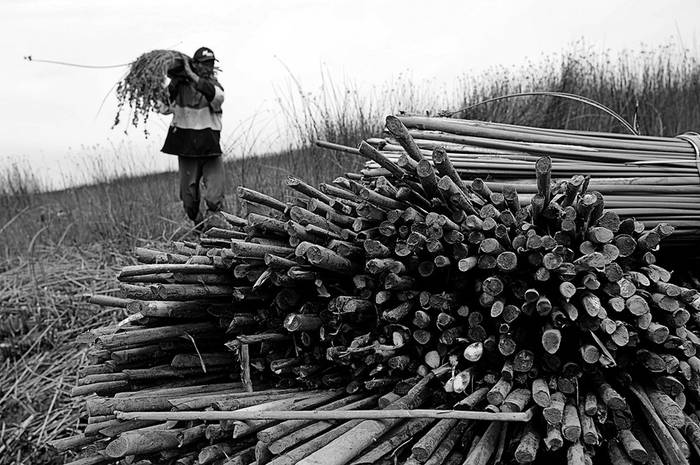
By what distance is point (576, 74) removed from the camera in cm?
769

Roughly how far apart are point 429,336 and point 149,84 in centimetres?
437

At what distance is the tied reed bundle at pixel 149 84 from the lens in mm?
4891

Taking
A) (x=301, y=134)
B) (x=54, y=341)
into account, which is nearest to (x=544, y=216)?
(x=54, y=341)

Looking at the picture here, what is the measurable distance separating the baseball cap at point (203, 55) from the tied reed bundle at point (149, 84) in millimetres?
84

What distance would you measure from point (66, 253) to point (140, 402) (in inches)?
179

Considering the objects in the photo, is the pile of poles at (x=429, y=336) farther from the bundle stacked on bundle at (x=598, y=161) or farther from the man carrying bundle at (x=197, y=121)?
the man carrying bundle at (x=197, y=121)

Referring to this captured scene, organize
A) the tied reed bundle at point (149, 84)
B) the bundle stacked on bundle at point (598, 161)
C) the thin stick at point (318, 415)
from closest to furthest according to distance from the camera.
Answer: the thin stick at point (318, 415), the bundle stacked on bundle at point (598, 161), the tied reed bundle at point (149, 84)

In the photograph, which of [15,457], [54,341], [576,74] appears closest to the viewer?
[15,457]

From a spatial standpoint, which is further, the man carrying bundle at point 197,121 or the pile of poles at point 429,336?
the man carrying bundle at point 197,121

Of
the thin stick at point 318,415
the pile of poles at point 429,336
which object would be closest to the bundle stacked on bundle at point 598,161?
the pile of poles at point 429,336

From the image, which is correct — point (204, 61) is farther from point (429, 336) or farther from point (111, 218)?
point (429, 336)

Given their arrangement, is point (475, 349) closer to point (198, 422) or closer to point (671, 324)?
point (671, 324)

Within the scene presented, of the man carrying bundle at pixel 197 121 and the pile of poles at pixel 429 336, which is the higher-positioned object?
the man carrying bundle at pixel 197 121

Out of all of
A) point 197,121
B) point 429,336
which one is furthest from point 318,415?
point 197,121
